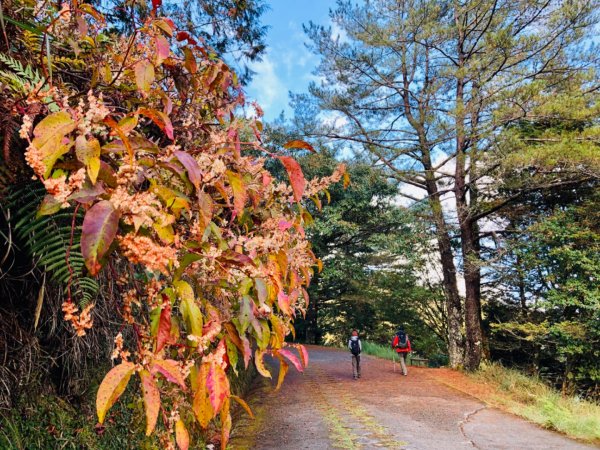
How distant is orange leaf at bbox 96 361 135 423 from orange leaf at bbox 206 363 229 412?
191mm

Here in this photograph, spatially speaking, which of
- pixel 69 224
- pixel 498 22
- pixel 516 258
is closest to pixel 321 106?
pixel 498 22

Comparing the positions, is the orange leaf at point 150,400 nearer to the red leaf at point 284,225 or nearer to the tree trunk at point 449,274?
the red leaf at point 284,225

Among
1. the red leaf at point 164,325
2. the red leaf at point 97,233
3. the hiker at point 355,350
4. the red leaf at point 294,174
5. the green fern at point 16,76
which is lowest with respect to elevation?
the hiker at point 355,350

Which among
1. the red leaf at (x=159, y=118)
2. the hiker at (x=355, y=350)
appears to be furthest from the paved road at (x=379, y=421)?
the red leaf at (x=159, y=118)

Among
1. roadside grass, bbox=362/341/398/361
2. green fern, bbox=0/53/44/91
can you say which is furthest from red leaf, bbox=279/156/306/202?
roadside grass, bbox=362/341/398/361

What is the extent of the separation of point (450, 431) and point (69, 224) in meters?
5.89

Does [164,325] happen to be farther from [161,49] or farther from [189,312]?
[161,49]

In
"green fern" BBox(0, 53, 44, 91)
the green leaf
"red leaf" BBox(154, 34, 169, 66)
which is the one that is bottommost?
the green leaf

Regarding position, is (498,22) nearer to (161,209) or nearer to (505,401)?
(505,401)

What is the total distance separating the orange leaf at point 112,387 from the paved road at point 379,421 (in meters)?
4.39

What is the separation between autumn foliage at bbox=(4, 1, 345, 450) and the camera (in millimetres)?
765

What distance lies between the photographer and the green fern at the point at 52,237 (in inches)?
35.2

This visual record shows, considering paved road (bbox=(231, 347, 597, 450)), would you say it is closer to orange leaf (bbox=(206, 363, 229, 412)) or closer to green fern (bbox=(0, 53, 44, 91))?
orange leaf (bbox=(206, 363, 229, 412))

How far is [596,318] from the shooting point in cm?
809
